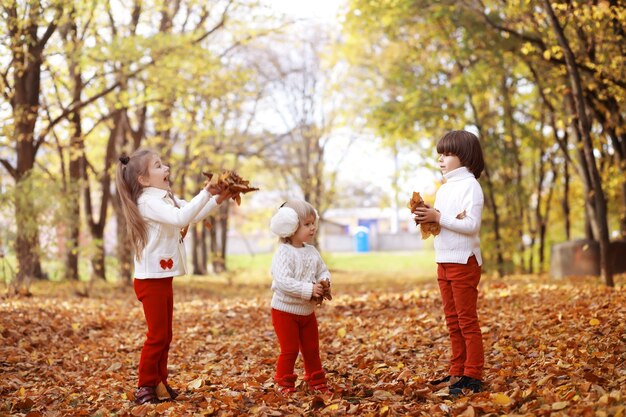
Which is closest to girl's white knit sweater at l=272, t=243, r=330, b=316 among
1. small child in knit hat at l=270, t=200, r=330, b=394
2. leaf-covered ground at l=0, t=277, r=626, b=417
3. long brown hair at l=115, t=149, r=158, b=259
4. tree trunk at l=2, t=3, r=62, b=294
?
small child in knit hat at l=270, t=200, r=330, b=394

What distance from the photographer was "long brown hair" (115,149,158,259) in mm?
4926

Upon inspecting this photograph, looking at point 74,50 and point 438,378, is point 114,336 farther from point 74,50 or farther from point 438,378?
point 74,50

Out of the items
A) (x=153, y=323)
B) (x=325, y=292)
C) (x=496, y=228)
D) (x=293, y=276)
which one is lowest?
(x=153, y=323)

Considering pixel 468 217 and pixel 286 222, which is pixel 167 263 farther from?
pixel 468 217

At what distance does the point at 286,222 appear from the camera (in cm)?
479

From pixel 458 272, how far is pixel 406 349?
6.72ft

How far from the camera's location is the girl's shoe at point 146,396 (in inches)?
193

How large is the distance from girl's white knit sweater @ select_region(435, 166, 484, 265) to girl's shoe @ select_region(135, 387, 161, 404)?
7.09ft

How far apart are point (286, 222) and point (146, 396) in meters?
1.53

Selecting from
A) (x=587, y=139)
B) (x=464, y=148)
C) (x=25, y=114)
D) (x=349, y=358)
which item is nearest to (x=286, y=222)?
(x=464, y=148)

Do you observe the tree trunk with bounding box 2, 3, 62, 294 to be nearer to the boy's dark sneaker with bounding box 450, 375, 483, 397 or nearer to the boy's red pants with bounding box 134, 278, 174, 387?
the boy's red pants with bounding box 134, 278, 174, 387

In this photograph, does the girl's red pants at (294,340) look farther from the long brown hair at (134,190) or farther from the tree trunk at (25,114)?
the tree trunk at (25,114)

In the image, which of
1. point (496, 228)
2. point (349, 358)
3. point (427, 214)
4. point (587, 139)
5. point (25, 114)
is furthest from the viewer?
point (496, 228)

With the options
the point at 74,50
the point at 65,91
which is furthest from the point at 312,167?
the point at 74,50
